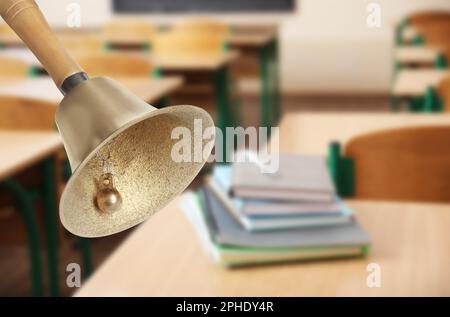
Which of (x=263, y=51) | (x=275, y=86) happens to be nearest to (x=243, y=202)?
(x=263, y=51)

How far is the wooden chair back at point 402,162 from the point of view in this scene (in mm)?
1652

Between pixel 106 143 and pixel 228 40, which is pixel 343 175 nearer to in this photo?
pixel 106 143

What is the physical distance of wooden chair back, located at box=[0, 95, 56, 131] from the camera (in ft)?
8.29

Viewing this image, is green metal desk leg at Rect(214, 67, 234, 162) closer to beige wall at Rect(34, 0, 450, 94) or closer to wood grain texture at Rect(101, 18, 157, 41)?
wood grain texture at Rect(101, 18, 157, 41)

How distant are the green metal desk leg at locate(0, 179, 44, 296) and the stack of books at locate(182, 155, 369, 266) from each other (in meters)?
1.04

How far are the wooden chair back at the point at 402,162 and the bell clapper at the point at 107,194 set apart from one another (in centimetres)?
123

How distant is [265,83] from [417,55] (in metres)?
1.54

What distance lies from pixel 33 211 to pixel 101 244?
108 cm

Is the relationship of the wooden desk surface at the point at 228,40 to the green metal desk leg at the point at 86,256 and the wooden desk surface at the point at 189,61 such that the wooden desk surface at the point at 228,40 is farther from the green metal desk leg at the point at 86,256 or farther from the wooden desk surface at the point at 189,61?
the green metal desk leg at the point at 86,256

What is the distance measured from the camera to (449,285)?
109 cm

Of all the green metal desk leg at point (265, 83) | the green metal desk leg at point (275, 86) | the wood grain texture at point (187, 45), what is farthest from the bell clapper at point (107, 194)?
the green metal desk leg at point (275, 86)

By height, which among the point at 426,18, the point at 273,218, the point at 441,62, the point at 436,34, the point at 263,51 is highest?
the point at 426,18

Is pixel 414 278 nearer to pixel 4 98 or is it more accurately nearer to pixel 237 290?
pixel 237 290

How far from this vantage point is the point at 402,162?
1.69 meters
